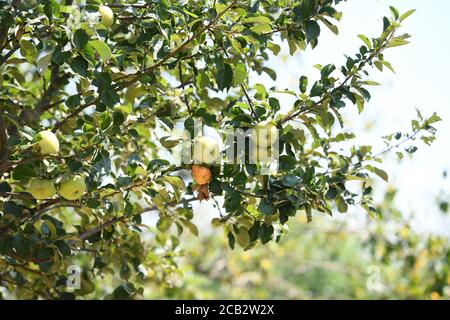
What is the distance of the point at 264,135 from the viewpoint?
1.53 meters

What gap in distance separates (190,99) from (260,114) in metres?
0.47

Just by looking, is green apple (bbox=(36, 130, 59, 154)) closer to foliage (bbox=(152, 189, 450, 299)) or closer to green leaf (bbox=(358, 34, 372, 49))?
green leaf (bbox=(358, 34, 372, 49))

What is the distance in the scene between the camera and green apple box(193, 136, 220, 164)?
1.55 metres

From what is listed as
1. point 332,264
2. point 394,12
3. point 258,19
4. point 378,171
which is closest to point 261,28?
point 258,19

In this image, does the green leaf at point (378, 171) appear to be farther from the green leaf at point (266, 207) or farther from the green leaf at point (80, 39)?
the green leaf at point (80, 39)

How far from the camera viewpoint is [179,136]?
5.40 feet

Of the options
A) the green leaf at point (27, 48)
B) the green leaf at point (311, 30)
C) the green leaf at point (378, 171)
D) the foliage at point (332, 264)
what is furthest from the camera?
the foliage at point (332, 264)

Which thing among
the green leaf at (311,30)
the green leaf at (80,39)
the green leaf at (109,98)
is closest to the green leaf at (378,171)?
the green leaf at (311,30)

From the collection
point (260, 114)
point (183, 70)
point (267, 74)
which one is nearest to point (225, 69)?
point (260, 114)

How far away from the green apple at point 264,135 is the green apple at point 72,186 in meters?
0.41

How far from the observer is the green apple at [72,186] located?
5.08ft

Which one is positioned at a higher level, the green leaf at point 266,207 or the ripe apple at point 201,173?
the ripe apple at point 201,173

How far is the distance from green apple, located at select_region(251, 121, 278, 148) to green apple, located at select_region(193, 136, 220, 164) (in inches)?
3.7
